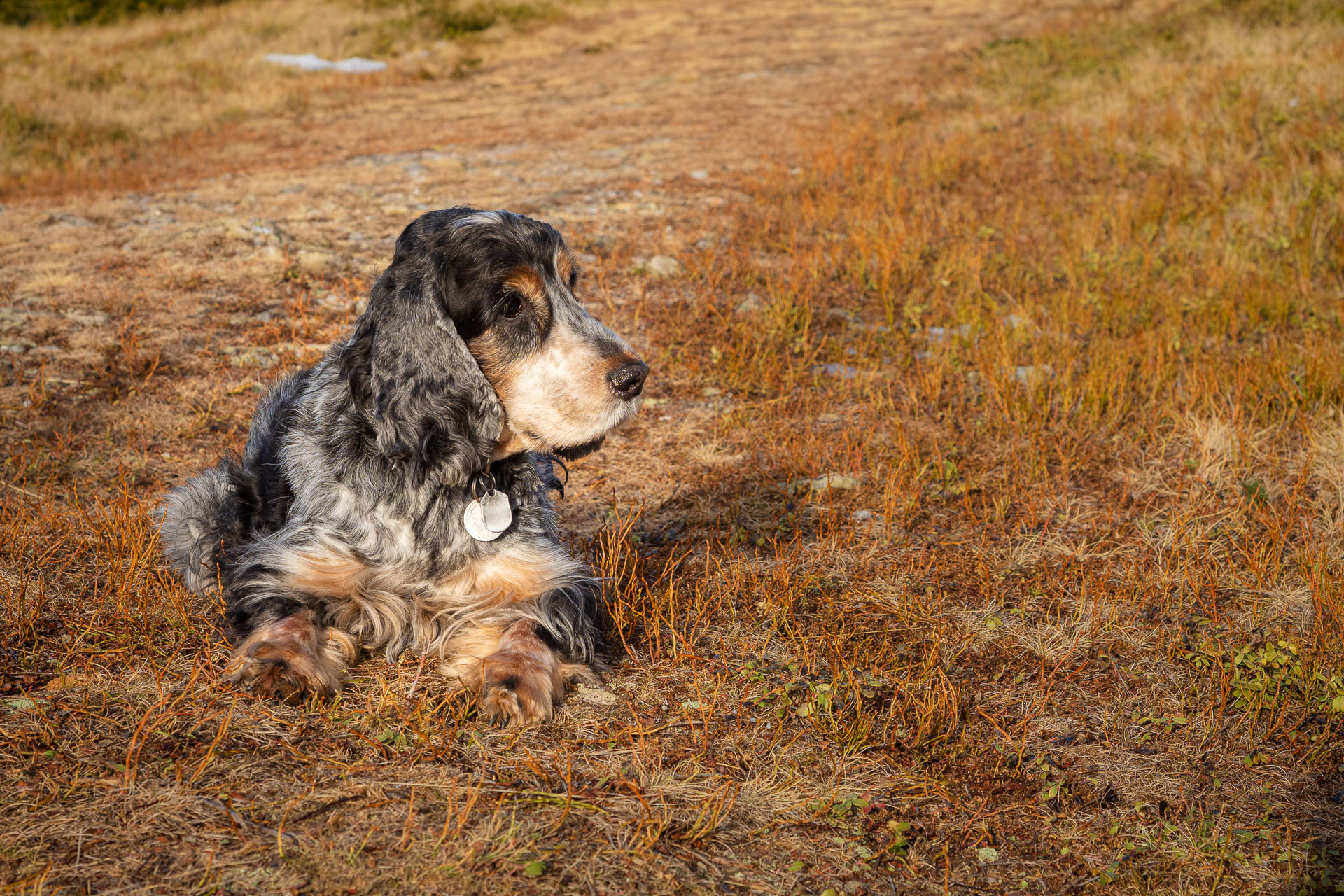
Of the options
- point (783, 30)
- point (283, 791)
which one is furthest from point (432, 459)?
point (783, 30)

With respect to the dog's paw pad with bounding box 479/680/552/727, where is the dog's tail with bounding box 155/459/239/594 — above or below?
above

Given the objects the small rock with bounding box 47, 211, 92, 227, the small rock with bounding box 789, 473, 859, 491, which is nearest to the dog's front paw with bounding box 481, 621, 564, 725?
the small rock with bounding box 789, 473, 859, 491

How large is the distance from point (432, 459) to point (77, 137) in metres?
16.0

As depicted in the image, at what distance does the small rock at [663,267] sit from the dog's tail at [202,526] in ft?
17.0

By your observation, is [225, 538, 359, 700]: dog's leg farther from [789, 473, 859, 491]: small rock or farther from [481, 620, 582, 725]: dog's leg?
[789, 473, 859, 491]: small rock

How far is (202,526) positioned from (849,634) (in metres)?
2.93

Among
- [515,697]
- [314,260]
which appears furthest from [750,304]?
[515,697]

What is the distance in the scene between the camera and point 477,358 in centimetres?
383

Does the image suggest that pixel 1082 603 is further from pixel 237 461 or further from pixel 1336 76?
pixel 1336 76

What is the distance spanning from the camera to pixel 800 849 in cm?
291

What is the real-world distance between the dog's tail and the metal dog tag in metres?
1.20

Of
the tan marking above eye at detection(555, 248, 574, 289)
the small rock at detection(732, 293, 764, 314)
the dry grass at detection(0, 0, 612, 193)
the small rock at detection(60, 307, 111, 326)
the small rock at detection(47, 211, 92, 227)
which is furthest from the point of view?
the dry grass at detection(0, 0, 612, 193)

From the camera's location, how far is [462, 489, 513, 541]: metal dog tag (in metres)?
3.88

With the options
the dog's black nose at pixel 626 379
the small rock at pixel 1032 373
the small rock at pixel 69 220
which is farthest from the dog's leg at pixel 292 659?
the small rock at pixel 69 220
